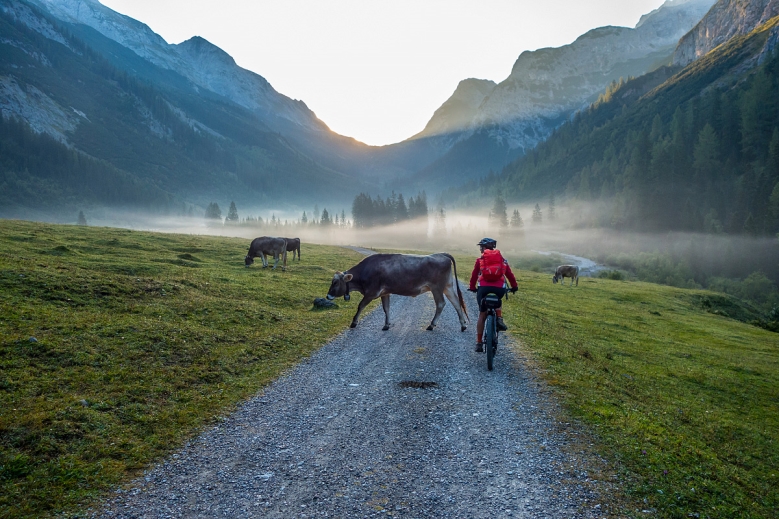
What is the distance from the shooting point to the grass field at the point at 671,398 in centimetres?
732

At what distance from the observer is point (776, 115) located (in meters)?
129

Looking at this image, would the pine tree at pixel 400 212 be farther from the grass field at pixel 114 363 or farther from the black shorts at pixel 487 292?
the black shorts at pixel 487 292

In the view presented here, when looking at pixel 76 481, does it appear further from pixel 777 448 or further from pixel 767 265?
pixel 767 265

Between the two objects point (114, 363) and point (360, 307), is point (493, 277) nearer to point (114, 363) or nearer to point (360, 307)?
point (360, 307)

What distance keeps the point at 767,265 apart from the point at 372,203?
126122mm

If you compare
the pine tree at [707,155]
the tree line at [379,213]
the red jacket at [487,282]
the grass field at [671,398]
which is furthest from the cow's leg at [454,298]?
the tree line at [379,213]

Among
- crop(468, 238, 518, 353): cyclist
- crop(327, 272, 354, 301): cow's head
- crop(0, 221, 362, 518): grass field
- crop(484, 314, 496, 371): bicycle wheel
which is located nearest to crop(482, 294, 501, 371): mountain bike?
crop(484, 314, 496, 371): bicycle wheel

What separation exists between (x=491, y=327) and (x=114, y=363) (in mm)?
11080

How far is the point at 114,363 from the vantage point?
11.8m

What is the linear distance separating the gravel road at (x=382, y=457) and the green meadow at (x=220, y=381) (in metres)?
0.72

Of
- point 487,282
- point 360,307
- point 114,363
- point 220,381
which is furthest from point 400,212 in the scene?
point 114,363

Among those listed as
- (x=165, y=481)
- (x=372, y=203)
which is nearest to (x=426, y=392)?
(x=165, y=481)

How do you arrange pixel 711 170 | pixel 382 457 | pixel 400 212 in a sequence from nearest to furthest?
pixel 382 457 < pixel 711 170 < pixel 400 212

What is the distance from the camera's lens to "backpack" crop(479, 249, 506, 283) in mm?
13680
